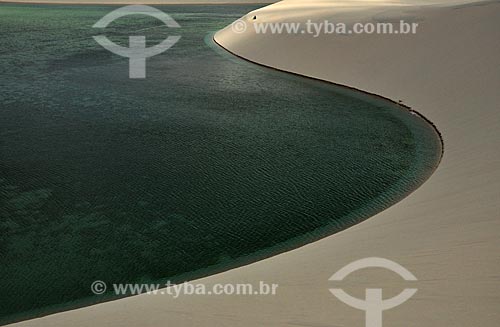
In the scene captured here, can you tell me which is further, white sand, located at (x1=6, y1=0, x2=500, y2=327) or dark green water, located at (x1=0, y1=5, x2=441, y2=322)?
dark green water, located at (x1=0, y1=5, x2=441, y2=322)

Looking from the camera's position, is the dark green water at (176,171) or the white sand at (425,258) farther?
the dark green water at (176,171)

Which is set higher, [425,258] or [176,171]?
[176,171]

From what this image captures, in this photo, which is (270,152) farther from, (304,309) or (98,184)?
(304,309)

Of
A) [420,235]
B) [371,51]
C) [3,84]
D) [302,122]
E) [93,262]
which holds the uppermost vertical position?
[371,51]

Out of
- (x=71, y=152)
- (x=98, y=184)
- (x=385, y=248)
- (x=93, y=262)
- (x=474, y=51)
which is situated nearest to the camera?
(x=385, y=248)

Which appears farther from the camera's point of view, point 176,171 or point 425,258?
point 176,171

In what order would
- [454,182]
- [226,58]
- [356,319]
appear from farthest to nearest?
[226,58], [454,182], [356,319]

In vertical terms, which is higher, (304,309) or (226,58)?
(226,58)

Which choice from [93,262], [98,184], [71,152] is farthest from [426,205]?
[71,152]
